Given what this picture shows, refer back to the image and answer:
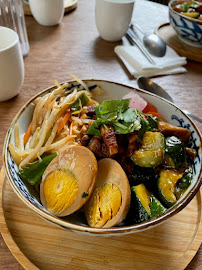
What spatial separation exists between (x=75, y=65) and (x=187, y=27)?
84cm

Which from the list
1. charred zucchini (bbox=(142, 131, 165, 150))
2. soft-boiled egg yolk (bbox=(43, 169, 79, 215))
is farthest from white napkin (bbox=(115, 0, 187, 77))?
soft-boiled egg yolk (bbox=(43, 169, 79, 215))

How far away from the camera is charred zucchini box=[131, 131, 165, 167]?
992mm

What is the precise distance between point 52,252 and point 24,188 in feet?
0.76

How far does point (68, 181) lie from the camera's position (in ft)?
3.05

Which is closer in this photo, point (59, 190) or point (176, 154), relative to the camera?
point (59, 190)

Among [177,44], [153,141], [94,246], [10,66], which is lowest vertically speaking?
[94,246]

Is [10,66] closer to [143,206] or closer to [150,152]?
[150,152]

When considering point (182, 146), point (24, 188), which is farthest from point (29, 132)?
point (182, 146)

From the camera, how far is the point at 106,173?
958 millimetres

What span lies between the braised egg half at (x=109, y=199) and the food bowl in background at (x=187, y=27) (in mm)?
1382

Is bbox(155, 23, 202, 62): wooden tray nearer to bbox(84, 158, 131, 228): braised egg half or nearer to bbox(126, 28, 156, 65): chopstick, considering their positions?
bbox(126, 28, 156, 65): chopstick

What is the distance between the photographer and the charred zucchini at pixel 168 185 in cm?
94

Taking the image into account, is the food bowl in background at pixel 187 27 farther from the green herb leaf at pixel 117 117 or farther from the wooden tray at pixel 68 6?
the green herb leaf at pixel 117 117

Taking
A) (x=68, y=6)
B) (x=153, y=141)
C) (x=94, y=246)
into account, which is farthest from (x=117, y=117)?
(x=68, y=6)
